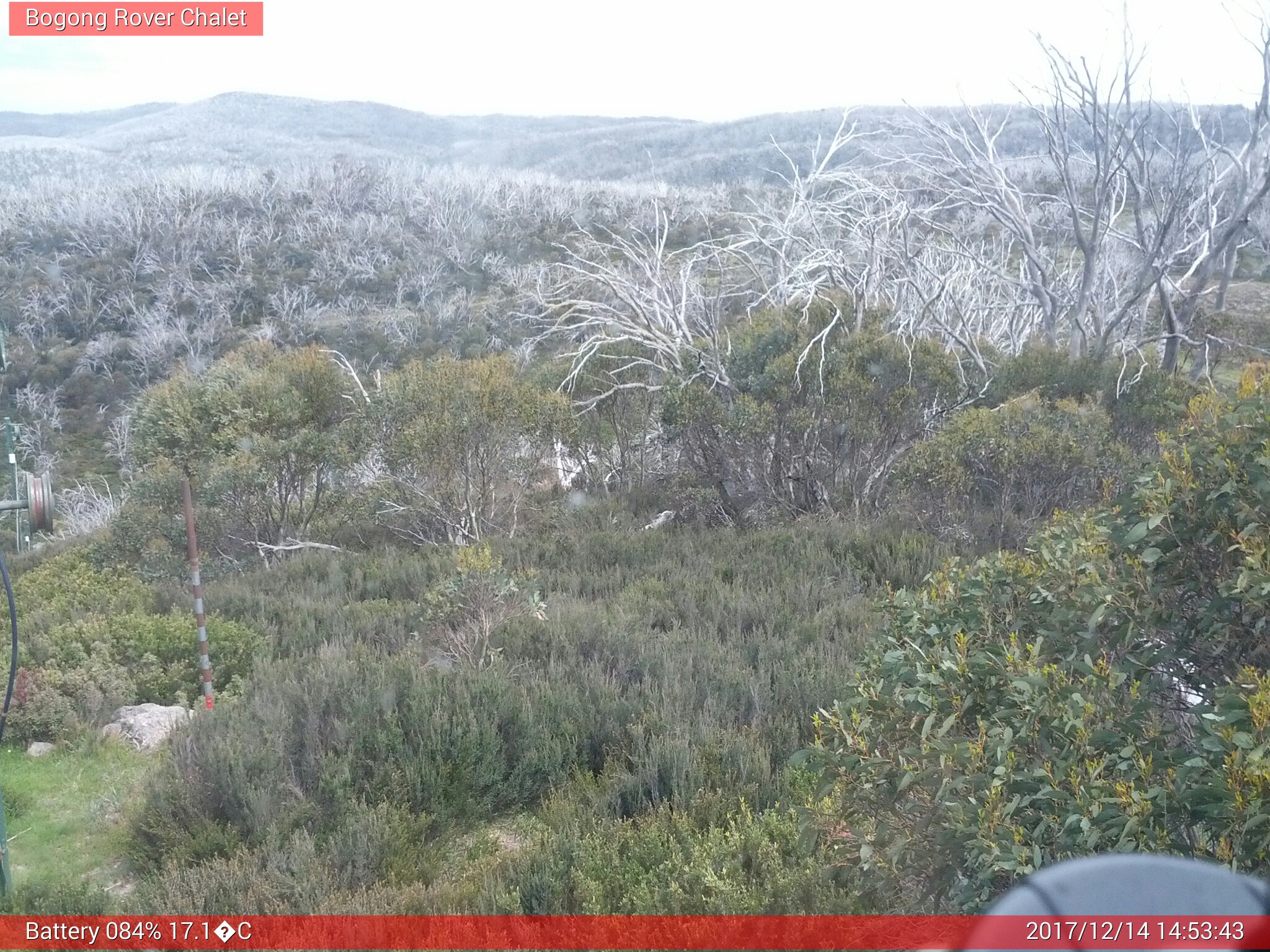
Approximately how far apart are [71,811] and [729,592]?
444cm

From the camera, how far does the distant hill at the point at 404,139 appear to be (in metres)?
44.7

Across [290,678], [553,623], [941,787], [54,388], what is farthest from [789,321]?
[54,388]

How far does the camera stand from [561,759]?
180 inches

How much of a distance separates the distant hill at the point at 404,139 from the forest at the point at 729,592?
97.8 feet

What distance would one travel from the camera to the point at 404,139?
55.2m

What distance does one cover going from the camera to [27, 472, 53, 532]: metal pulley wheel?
3.49m

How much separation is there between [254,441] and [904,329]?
291 inches

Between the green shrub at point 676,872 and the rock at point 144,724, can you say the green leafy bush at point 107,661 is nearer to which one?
the rock at point 144,724

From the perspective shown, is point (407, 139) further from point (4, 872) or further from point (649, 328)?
point (4, 872)

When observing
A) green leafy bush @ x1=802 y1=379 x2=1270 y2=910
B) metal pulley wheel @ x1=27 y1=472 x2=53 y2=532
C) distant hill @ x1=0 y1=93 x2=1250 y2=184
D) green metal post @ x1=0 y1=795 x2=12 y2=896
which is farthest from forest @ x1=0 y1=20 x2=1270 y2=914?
distant hill @ x1=0 y1=93 x2=1250 y2=184

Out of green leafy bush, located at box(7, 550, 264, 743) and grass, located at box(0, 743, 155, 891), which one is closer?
grass, located at box(0, 743, 155, 891)

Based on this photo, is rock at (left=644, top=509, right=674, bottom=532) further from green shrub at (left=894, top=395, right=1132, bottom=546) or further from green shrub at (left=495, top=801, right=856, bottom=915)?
green shrub at (left=495, top=801, right=856, bottom=915)

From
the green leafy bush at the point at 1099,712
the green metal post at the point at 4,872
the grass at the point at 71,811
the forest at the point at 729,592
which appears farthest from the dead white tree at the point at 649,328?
the green leafy bush at the point at 1099,712

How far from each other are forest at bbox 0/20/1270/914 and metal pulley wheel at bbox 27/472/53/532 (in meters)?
1.34
